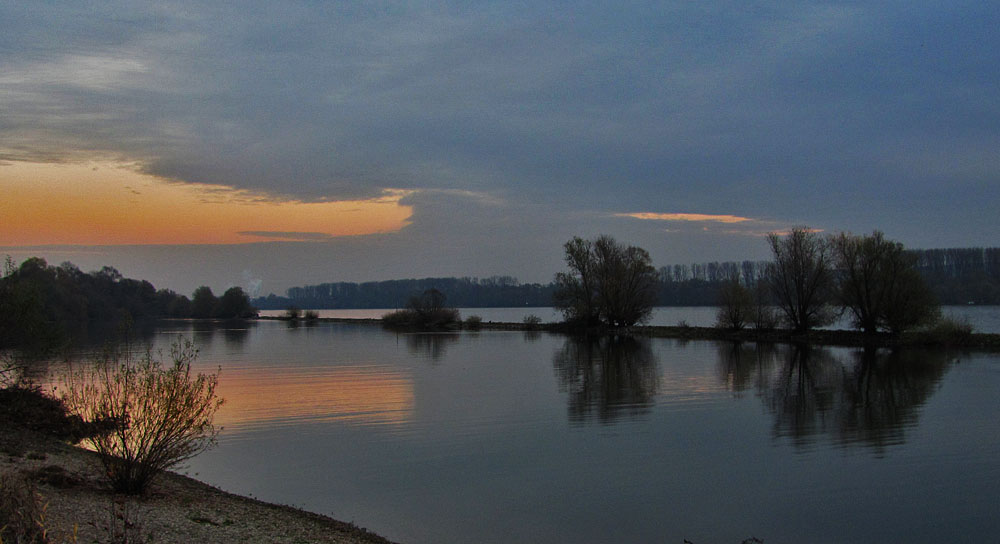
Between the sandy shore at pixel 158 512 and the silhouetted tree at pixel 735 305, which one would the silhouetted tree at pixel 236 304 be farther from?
the sandy shore at pixel 158 512

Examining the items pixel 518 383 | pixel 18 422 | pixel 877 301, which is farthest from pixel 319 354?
pixel 877 301

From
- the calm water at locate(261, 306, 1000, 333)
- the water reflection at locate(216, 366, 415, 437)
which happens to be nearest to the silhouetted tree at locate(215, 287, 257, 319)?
the calm water at locate(261, 306, 1000, 333)

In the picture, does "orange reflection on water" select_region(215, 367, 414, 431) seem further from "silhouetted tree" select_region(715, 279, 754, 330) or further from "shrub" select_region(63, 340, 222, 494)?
"silhouetted tree" select_region(715, 279, 754, 330)

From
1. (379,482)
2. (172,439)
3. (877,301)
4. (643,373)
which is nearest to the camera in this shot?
(172,439)

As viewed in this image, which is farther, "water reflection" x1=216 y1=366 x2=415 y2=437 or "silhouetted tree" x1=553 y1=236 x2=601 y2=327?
"silhouetted tree" x1=553 y1=236 x2=601 y2=327

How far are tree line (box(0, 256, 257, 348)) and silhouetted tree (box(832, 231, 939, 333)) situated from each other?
4541cm

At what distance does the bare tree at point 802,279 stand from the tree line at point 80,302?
45.8 meters

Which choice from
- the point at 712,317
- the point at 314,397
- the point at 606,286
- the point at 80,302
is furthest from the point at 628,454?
the point at 80,302

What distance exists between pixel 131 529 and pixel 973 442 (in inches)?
658

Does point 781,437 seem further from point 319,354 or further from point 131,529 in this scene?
point 319,354

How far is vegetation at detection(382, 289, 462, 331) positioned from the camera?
3221 inches

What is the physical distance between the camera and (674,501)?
35.5 ft

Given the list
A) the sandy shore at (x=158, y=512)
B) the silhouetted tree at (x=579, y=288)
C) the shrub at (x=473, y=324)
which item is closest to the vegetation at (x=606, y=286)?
the silhouetted tree at (x=579, y=288)

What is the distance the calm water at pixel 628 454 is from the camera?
995cm
